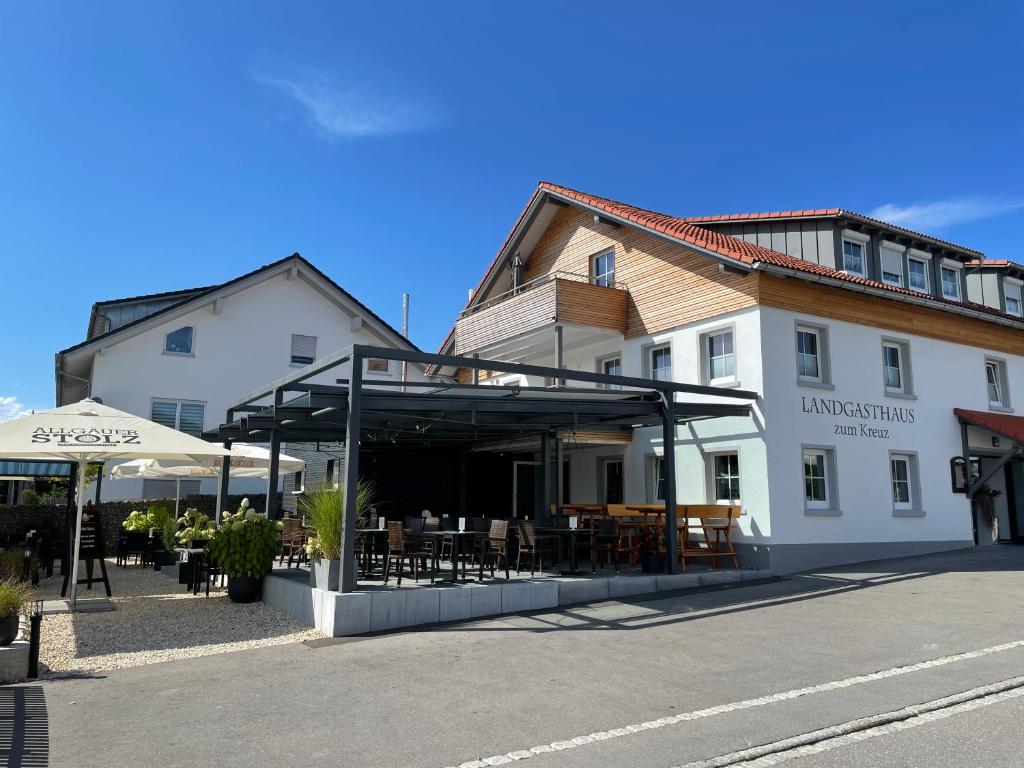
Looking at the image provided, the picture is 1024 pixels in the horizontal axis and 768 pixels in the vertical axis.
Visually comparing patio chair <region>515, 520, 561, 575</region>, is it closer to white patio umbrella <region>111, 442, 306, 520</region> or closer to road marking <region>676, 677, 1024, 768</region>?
white patio umbrella <region>111, 442, 306, 520</region>

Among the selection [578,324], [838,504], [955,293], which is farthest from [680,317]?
[955,293]

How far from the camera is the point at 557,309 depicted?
16.1 meters

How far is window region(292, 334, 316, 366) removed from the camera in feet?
82.5

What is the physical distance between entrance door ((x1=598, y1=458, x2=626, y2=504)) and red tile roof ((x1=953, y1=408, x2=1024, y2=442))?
731 centimetres

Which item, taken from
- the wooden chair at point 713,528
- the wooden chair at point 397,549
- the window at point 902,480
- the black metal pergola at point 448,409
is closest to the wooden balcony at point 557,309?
the black metal pergola at point 448,409

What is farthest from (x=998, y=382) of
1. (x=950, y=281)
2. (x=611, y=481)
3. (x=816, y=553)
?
(x=611, y=481)

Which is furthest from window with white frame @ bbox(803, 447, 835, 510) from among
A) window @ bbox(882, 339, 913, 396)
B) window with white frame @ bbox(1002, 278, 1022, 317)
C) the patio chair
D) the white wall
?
the white wall

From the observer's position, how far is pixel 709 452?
1483 centimetres

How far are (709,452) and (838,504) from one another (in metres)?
2.52

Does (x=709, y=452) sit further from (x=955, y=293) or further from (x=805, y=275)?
(x=955, y=293)

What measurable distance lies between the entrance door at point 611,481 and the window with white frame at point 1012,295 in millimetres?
12757

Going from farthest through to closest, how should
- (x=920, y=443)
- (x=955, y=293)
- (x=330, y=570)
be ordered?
(x=955, y=293) < (x=920, y=443) < (x=330, y=570)

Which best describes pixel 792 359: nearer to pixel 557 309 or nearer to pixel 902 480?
pixel 902 480

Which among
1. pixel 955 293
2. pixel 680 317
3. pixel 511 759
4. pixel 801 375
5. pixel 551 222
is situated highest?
pixel 551 222
